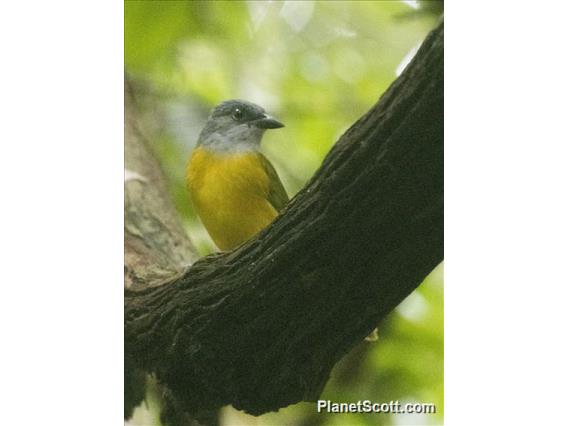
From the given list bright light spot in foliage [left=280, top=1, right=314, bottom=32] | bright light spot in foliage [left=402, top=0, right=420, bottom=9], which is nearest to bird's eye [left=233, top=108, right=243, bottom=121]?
bright light spot in foliage [left=280, top=1, right=314, bottom=32]

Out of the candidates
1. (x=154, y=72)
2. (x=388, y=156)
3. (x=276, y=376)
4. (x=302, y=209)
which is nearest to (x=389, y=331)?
(x=276, y=376)

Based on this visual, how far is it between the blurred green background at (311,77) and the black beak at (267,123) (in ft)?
0.08

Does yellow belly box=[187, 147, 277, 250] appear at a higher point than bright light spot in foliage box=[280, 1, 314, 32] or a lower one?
lower

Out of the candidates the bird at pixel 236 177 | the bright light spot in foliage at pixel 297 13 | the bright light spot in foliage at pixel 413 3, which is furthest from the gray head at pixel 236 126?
the bright light spot in foliage at pixel 413 3

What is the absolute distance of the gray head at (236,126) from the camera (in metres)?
2.90

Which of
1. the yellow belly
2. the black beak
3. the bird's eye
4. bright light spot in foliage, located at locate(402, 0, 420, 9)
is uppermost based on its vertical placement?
bright light spot in foliage, located at locate(402, 0, 420, 9)

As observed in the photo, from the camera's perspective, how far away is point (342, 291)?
7.63ft

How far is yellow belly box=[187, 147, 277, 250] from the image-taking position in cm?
294

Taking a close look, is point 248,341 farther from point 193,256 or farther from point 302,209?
point 193,256

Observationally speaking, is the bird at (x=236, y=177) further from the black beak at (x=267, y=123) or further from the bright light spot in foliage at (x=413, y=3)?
the bright light spot in foliage at (x=413, y=3)

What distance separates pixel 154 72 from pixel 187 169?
1.26ft

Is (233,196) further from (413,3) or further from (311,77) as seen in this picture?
(413,3)

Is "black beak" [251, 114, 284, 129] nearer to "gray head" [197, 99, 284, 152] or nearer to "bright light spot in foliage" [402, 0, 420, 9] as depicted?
"gray head" [197, 99, 284, 152]

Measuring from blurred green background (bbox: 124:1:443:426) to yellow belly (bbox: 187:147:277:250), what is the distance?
9 centimetres
